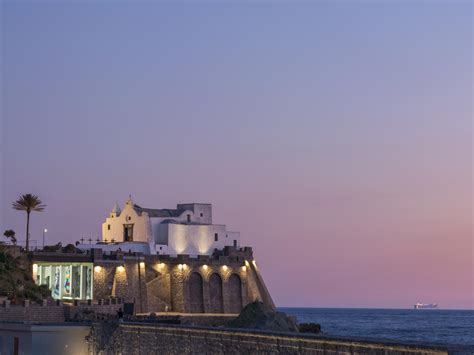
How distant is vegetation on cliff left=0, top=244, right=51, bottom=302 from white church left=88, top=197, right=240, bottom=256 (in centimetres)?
1262

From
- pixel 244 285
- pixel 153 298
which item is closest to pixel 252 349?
pixel 153 298

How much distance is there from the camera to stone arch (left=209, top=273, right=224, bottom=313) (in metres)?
82.9

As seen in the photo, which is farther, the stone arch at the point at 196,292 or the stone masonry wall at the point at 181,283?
the stone arch at the point at 196,292

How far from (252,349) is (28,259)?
4648 cm

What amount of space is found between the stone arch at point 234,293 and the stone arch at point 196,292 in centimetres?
337

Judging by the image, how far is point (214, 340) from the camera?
1186 inches

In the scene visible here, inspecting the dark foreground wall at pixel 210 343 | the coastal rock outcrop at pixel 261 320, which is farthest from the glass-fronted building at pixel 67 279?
the dark foreground wall at pixel 210 343

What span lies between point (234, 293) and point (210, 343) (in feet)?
179

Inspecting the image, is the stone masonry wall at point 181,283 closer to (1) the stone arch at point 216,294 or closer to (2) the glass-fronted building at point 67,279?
(1) the stone arch at point 216,294

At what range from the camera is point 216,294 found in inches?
3280

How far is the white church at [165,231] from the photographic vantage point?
277 feet

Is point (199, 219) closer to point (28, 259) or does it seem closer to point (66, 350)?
point (28, 259)

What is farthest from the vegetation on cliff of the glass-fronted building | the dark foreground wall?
the dark foreground wall

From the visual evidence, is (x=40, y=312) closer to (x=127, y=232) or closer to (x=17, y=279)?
Answer: (x=17, y=279)
